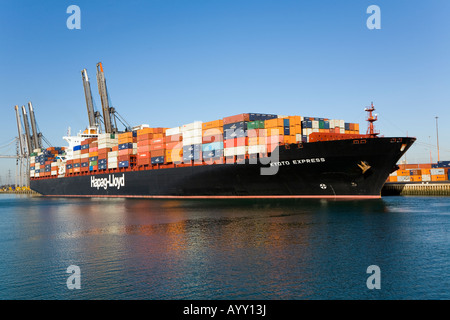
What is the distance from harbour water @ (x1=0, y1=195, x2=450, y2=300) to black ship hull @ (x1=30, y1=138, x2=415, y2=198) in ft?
36.7

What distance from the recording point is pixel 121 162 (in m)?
64.4

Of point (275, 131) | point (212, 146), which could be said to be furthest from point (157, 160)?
point (275, 131)

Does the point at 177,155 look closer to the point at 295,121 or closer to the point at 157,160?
the point at 157,160

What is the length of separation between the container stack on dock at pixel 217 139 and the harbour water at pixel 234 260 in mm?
17375

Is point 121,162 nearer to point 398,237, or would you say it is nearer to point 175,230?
point 175,230

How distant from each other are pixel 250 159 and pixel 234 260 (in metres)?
28.2

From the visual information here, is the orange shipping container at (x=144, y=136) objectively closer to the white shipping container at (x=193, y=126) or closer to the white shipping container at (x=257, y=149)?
the white shipping container at (x=193, y=126)

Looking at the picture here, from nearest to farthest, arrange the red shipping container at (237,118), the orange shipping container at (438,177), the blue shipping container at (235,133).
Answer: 1. the blue shipping container at (235,133)
2. the red shipping container at (237,118)
3. the orange shipping container at (438,177)

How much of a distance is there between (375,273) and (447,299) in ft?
8.72

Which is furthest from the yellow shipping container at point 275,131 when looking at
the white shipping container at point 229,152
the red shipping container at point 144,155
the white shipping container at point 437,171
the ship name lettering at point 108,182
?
the white shipping container at point 437,171

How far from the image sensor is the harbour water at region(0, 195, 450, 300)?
12.3 meters

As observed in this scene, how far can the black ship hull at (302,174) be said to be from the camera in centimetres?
3784

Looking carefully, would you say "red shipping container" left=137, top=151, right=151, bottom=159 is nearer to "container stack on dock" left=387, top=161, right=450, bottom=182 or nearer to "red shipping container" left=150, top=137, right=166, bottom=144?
"red shipping container" left=150, top=137, right=166, bottom=144

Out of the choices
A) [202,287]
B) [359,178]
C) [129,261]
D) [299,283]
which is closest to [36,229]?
[129,261]
